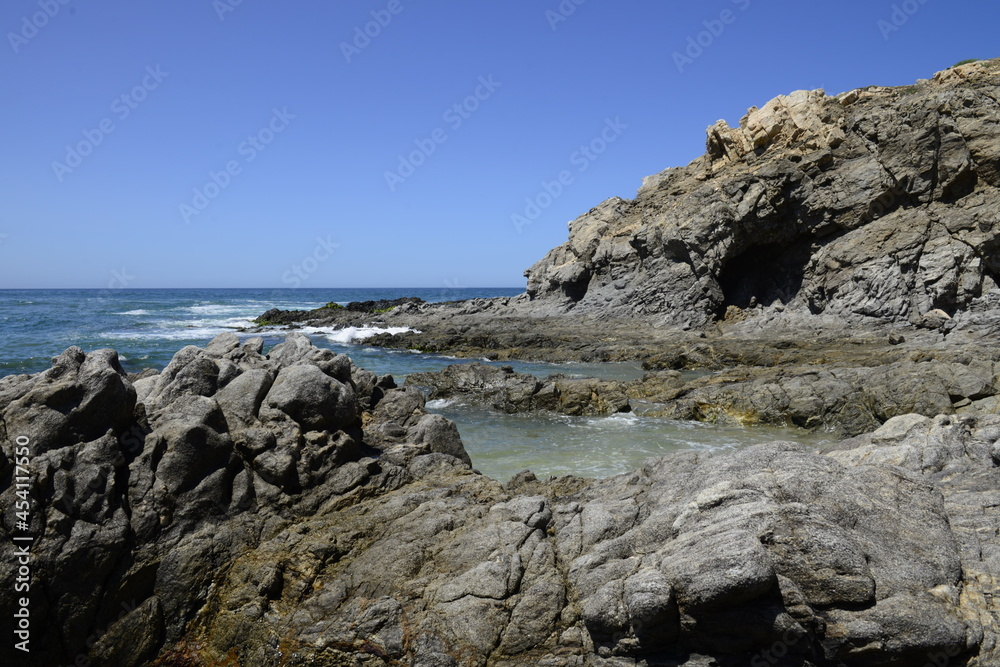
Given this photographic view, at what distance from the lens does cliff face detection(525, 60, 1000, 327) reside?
33.6m

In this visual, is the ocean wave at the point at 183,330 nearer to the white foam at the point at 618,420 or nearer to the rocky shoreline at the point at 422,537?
the white foam at the point at 618,420

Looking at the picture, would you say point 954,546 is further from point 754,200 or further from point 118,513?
point 754,200

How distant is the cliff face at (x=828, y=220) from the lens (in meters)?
33.6

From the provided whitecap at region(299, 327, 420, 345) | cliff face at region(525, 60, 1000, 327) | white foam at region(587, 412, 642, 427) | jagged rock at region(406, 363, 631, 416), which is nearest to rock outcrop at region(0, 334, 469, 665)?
white foam at region(587, 412, 642, 427)

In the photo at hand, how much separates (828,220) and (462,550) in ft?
129

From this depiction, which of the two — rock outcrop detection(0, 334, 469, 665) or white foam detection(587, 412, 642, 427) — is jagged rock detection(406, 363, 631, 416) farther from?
rock outcrop detection(0, 334, 469, 665)

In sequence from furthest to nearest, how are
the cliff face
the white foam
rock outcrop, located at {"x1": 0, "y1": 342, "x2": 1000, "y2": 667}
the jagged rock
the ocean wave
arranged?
the ocean wave < the cliff face < the jagged rock < the white foam < rock outcrop, located at {"x1": 0, "y1": 342, "x2": 1000, "y2": 667}

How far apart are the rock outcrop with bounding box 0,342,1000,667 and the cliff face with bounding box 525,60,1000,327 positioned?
96.9 ft

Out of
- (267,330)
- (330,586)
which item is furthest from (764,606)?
(267,330)

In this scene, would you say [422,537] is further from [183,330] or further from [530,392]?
[183,330]

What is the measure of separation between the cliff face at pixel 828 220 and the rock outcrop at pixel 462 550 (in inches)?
1163

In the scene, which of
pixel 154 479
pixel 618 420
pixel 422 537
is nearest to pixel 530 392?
pixel 618 420

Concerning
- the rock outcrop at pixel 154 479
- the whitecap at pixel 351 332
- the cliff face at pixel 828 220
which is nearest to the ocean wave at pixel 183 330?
the whitecap at pixel 351 332

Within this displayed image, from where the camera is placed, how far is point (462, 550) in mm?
7043
